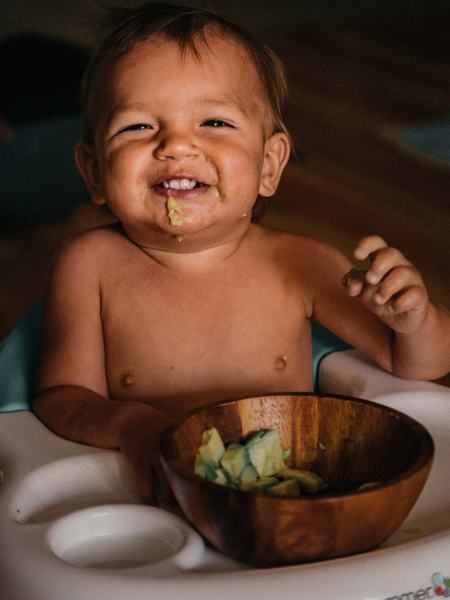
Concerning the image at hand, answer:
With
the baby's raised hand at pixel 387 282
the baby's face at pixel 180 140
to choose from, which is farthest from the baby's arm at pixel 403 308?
the baby's face at pixel 180 140

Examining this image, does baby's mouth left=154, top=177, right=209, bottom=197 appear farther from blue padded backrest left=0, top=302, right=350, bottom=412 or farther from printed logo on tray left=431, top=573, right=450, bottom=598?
printed logo on tray left=431, top=573, right=450, bottom=598

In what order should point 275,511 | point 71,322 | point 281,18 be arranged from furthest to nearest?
point 281,18, point 71,322, point 275,511

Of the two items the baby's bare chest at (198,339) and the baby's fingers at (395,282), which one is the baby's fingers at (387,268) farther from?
the baby's bare chest at (198,339)

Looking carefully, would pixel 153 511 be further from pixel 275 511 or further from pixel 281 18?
pixel 281 18

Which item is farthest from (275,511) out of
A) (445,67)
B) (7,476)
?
(445,67)

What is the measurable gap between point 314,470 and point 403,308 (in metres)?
0.13

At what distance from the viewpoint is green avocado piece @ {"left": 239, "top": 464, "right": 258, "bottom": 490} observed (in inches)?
28.0

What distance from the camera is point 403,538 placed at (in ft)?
2.29

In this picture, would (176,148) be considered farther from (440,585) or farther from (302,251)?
(440,585)

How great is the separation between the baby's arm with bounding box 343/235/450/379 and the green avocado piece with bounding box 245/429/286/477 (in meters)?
0.12

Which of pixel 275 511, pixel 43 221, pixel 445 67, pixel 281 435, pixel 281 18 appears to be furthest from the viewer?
pixel 281 18

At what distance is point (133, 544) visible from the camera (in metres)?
0.70

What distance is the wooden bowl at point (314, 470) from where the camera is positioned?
62 centimetres

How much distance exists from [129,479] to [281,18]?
2581 millimetres
